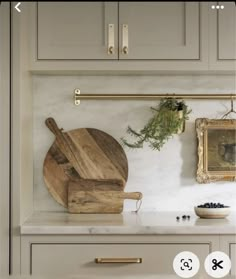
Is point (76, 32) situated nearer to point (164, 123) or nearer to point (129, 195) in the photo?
point (164, 123)

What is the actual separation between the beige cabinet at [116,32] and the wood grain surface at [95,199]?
0.67 metres

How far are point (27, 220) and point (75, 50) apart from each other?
820mm

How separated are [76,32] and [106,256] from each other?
104 cm

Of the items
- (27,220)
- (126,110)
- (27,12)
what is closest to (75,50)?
(27,12)

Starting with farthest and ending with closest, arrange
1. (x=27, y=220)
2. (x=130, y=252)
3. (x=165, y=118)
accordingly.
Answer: (x=165, y=118) < (x=27, y=220) < (x=130, y=252)

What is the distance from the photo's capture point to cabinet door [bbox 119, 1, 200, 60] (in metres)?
2.25

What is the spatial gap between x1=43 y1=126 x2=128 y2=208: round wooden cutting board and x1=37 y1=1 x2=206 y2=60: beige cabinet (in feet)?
1.56

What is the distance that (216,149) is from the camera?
8.36ft

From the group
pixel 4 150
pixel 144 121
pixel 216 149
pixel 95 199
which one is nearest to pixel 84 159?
pixel 95 199

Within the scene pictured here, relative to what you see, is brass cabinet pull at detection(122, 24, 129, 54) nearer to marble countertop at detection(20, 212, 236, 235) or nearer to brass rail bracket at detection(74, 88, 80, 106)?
brass rail bracket at detection(74, 88, 80, 106)

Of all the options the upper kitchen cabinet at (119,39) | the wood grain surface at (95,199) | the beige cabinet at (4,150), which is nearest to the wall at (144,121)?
the wood grain surface at (95,199)

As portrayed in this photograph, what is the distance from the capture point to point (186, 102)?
2.56 metres

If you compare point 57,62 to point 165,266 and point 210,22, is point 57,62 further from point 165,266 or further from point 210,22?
point 165,266

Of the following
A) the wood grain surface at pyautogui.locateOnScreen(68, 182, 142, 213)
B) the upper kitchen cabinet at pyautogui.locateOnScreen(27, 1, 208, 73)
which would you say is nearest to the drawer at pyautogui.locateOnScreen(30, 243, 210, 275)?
the wood grain surface at pyautogui.locateOnScreen(68, 182, 142, 213)
